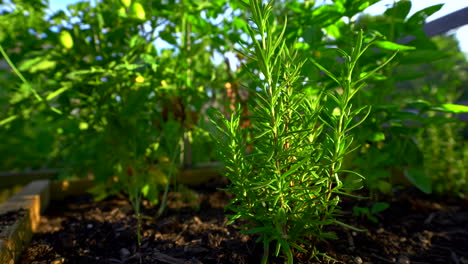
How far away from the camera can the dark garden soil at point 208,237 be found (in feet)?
3.18

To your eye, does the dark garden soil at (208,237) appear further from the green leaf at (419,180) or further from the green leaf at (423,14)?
the green leaf at (423,14)

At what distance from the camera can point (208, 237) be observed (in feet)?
3.53

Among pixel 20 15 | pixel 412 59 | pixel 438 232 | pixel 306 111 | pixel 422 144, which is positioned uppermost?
pixel 20 15

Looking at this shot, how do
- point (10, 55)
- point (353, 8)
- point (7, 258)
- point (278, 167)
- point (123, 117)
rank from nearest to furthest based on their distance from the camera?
point (278, 167) < point (7, 258) < point (353, 8) < point (123, 117) < point (10, 55)

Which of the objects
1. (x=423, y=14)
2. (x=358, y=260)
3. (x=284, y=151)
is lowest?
(x=358, y=260)

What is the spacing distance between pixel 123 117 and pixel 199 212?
0.55m

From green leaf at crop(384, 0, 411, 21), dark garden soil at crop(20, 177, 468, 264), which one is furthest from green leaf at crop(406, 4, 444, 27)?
dark garden soil at crop(20, 177, 468, 264)

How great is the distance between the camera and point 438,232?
1.23 metres

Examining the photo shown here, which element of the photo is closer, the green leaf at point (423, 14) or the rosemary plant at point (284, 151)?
the rosemary plant at point (284, 151)

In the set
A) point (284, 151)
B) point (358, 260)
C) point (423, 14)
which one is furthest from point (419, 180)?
point (284, 151)

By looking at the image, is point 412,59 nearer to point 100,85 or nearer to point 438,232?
point 438,232

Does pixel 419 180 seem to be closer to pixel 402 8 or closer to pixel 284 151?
pixel 402 8

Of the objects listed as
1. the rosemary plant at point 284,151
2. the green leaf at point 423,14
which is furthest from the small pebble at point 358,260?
the green leaf at point 423,14

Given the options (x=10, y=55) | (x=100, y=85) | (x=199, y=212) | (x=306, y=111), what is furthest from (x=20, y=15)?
(x=306, y=111)
